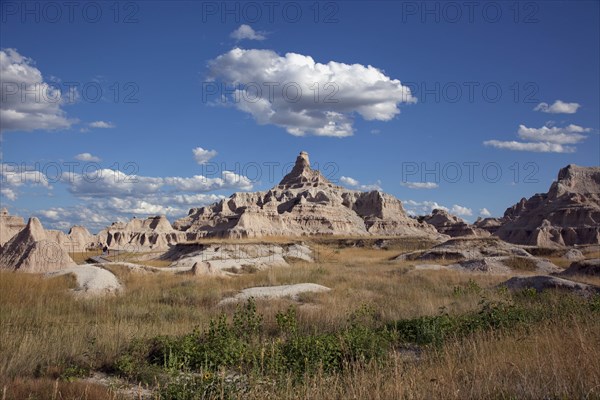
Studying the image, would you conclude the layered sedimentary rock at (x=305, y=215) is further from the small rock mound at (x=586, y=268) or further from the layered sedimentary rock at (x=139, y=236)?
the small rock mound at (x=586, y=268)

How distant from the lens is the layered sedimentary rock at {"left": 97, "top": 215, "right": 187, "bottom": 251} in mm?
94019

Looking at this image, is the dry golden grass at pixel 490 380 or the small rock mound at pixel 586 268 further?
the small rock mound at pixel 586 268

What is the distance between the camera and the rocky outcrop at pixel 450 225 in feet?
386

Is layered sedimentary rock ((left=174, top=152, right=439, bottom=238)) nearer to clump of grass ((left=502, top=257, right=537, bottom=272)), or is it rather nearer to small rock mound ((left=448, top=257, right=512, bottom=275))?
small rock mound ((left=448, top=257, right=512, bottom=275))

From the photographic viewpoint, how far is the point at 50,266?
20.0m

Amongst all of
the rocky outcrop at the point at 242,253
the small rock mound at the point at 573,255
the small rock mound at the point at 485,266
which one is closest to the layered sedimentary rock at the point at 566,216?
the small rock mound at the point at 573,255

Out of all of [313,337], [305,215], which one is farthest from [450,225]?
[313,337]

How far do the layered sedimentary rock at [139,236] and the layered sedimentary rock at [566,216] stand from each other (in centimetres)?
7600

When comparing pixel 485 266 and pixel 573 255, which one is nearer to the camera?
pixel 485 266

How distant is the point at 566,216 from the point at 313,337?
103 meters

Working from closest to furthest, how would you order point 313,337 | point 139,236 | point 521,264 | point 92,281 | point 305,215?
point 313,337 → point 92,281 → point 521,264 → point 139,236 → point 305,215

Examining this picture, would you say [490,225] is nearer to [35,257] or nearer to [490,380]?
[35,257]

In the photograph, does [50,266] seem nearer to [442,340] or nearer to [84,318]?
[84,318]

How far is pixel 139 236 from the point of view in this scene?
3863 inches
